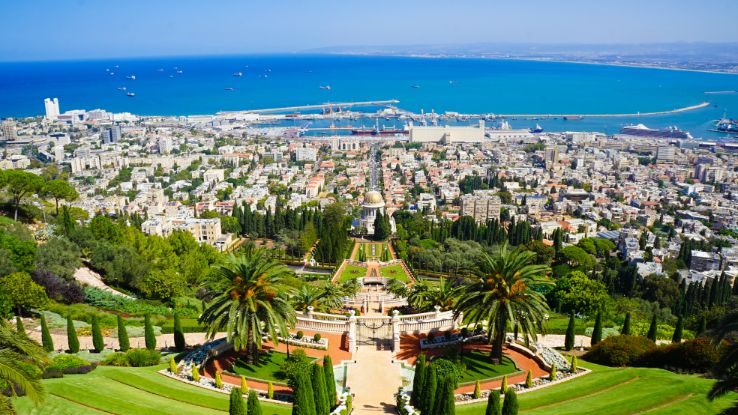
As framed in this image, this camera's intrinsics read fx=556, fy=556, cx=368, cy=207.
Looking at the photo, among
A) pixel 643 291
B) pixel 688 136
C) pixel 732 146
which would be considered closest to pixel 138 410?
pixel 643 291

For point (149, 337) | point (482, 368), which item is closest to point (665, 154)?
point (482, 368)

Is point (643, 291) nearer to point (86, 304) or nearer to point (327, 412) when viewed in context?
point (327, 412)

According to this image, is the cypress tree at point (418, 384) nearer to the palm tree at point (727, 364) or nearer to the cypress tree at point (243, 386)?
the cypress tree at point (243, 386)

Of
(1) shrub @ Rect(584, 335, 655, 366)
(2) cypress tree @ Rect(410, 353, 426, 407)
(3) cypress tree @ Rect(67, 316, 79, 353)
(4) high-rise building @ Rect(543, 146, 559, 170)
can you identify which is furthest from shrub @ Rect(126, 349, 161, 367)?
(4) high-rise building @ Rect(543, 146, 559, 170)

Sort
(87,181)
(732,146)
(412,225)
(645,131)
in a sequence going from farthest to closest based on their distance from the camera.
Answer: (645,131) < (732,146) < (87,181) < (412,225)

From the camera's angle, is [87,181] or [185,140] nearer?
[87,181]

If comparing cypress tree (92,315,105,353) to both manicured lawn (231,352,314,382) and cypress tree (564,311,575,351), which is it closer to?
manicured lawn (231,352,314,382)

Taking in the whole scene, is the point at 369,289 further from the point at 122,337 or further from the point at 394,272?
the point at 122,337
